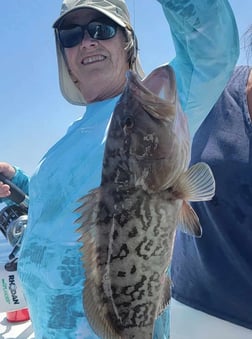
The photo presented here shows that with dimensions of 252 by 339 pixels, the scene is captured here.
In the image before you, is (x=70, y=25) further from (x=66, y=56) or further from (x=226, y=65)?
(x=226, y=65)

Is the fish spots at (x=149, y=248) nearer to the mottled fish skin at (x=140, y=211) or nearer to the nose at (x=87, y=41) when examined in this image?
the mottled fish skin at (x=140, y=211)

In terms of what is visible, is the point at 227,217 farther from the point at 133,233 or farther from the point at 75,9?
the point at 75,9

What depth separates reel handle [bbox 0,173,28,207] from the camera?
129 inches

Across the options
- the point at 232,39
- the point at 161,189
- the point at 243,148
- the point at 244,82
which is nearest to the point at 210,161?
the point at 243,148

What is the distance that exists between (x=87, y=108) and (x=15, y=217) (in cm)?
158

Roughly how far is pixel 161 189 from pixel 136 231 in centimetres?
16

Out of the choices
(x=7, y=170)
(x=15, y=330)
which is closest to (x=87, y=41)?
(x=7, y=170)

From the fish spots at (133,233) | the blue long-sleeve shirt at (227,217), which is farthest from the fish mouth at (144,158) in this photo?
the blue long-sleeve shirt at (227,217)

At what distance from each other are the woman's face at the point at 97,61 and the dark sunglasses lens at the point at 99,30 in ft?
0.06

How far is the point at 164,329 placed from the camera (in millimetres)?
1797

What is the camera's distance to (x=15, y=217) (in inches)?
140

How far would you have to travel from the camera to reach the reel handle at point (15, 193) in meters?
3.27

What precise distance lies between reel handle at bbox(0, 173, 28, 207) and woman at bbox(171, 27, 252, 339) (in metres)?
1.52

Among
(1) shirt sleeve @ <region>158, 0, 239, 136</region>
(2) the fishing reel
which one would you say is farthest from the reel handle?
(1) shirt sleeve @ <region>158, 0, 239, 136</region>
